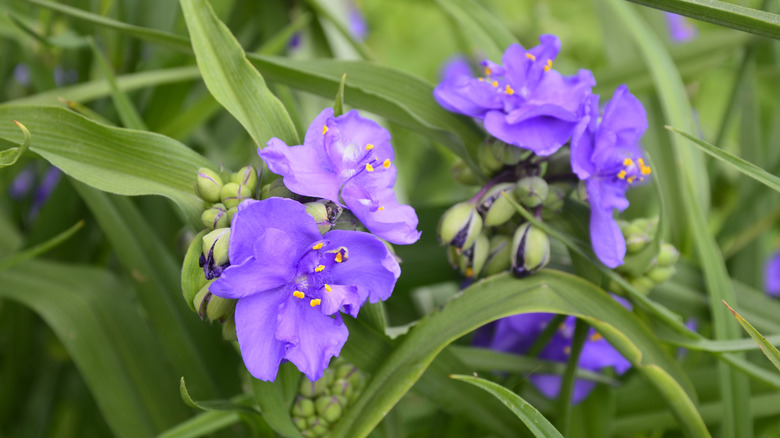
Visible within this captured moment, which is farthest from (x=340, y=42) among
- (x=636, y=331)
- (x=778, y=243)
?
(x=778, y=243)

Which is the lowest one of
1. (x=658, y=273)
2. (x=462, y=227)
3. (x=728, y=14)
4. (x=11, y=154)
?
(x=11, y=154)

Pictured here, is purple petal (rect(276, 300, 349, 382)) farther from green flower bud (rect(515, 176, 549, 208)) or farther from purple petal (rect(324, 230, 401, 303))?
green flower bud (rect(515, 176, 549, 208))

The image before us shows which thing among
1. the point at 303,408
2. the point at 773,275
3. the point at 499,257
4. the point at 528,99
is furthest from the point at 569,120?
the point at 773,275

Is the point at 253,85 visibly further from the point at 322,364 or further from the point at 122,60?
the point at 122,60

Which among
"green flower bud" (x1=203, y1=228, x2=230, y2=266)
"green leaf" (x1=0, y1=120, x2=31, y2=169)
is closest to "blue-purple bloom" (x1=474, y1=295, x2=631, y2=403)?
"green flower bud" (x1=203, y1=228, x2=230, y2=266)

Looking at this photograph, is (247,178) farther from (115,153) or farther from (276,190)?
(115,153)

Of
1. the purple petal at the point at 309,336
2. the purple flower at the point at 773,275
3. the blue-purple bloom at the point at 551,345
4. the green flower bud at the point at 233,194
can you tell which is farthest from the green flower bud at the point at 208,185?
the purple flower at the point at 773,275

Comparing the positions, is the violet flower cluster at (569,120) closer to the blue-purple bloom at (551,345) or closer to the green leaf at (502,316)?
the green leaf at (502,316)
